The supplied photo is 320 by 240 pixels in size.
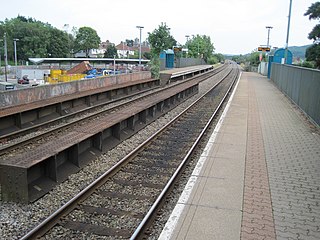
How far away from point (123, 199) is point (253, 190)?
7.64ft

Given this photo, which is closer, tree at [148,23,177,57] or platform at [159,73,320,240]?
platform at [159,73,320,240]

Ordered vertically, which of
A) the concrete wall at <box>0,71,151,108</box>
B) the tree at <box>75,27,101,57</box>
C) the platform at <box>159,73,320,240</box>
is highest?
the tree at <box>75,27,101,57</box>

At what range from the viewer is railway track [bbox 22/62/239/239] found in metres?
4.80

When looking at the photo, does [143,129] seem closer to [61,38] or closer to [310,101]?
[310,101]

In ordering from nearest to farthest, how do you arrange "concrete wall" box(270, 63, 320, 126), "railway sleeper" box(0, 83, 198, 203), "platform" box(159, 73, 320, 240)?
"platform" box(159, 73, 320, 240) → "railway sleeper" box(0, 83, 198, 203) → "concrete wall" box(270, 63, 320, 126)

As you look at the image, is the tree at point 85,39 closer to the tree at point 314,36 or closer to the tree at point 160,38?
the tree at point 160,38

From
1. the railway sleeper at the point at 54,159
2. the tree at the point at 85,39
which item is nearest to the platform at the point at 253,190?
the railway sleeper at the point at 54,159

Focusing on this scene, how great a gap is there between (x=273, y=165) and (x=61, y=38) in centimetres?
11268

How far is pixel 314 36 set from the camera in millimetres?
A: 33406

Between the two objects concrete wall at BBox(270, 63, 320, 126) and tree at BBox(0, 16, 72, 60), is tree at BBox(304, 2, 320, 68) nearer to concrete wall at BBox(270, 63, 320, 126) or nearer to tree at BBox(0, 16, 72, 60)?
concrete wall at BBox(270, 63, 320, 126)

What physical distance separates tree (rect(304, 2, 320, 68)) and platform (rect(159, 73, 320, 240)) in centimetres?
2493

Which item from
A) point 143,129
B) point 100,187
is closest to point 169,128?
point 143,129

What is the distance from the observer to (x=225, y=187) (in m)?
6.06

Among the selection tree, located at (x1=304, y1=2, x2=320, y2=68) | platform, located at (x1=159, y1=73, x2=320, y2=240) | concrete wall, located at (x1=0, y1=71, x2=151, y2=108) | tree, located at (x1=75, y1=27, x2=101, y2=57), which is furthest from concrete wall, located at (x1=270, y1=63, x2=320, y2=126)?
tree, located at (x1=75, y1=27, x2=101, y2=57)
